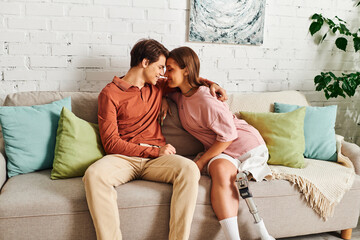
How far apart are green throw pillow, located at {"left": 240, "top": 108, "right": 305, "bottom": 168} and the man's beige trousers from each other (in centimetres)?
60

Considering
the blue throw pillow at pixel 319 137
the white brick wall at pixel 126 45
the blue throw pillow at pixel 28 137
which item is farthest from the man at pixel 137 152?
the blue throw pillow at pixel 319 137

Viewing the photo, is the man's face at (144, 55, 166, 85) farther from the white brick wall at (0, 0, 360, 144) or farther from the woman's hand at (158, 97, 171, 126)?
the white brick wall at (0, 0, 360, 144)

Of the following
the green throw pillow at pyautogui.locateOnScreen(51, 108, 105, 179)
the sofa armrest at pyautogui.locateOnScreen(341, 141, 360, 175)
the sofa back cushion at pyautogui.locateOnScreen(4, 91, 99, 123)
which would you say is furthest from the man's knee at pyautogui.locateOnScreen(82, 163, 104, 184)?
the sofa armrest at pyautogui.locateOnScreen(341, 141, 360, 175)

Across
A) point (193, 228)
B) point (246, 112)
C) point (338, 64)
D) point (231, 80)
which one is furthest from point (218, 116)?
point (338, 64)

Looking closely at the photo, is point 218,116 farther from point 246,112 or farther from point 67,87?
point 67,87

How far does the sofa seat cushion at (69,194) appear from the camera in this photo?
1.40 m

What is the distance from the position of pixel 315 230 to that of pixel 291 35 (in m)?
1.44

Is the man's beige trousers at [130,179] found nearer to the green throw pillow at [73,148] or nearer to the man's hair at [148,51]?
the green throw pillow at [73,148]

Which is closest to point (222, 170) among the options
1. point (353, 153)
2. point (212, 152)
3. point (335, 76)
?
point (212, 152)

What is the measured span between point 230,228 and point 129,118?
2.52 ft

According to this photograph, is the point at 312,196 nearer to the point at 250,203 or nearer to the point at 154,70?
the point at 250,203

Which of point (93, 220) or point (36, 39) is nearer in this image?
point (93, 220)

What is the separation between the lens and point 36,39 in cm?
204

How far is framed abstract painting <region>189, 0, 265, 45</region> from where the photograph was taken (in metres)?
2.26
